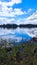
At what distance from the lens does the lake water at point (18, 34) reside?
11.3 ft

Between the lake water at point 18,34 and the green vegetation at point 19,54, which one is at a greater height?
the lake water at point 18,34

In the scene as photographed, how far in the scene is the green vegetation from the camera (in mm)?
2667

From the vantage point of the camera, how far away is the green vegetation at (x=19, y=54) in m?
2.67

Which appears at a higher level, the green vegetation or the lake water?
the lake water

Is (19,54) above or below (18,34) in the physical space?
below

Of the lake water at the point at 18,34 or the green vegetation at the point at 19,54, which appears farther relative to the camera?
the lake water at the point at 18,34

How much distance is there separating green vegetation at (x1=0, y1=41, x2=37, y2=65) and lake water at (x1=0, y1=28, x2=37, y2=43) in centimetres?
20

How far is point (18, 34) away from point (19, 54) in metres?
0.60

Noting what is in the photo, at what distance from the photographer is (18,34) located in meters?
3.48

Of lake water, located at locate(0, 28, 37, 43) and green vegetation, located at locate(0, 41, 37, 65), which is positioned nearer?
green vegetation, located at locate(0, 41, 37, 65)

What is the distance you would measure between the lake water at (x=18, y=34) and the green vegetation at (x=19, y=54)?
8.0 inches

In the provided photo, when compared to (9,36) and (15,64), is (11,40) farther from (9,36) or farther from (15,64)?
(15,64)

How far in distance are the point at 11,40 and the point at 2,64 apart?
2.65ft

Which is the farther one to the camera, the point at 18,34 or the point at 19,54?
the point at 18,34
